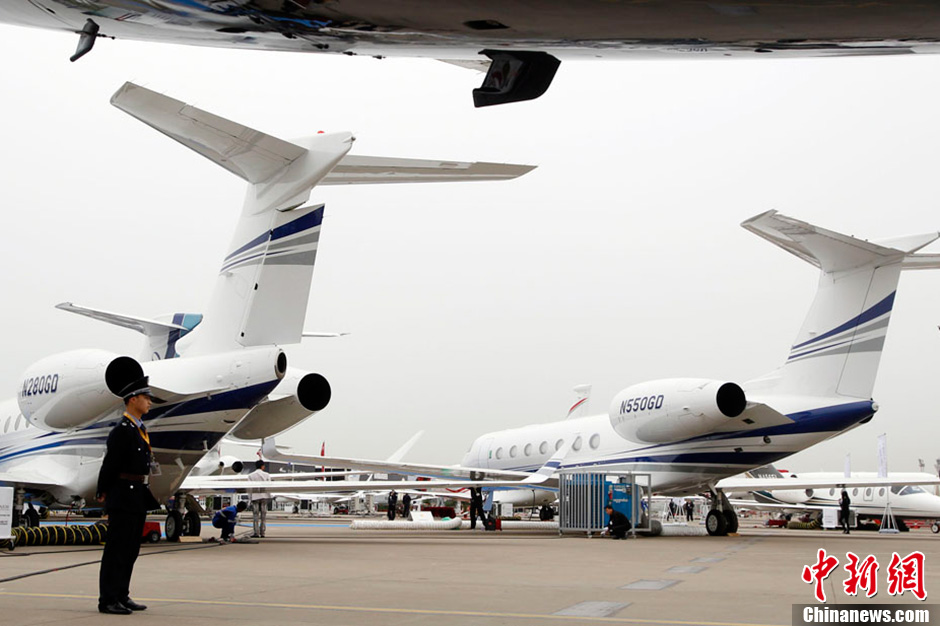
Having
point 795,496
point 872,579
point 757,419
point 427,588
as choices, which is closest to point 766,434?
point 757,419

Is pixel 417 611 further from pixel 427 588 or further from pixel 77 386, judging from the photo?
pixel 77 386

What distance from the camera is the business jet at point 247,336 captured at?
1229 cm

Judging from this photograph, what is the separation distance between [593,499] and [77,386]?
1138 centimetres

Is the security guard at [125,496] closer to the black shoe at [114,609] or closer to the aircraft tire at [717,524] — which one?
the black shoe at [114,609]

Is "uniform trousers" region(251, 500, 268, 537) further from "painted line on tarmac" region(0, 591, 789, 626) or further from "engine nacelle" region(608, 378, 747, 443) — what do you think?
"painted line on tarmac" region(0, 591, 789, 626)

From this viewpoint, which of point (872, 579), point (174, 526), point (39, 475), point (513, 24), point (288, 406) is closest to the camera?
point (513, 24)

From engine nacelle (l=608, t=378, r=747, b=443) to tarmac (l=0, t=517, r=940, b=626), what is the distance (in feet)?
20.1

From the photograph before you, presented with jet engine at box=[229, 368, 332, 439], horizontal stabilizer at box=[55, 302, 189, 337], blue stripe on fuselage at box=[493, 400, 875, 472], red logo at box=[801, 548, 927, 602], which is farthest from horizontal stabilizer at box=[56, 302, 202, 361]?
red logo at box=[801, 548, 927, 602]

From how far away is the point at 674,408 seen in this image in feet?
62.0

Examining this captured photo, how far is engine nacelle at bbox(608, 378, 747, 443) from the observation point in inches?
707

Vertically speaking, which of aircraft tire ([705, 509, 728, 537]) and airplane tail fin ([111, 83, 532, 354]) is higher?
airplane tail fin ([111, 83, 532, 354])

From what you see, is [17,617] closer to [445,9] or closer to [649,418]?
[445,9]

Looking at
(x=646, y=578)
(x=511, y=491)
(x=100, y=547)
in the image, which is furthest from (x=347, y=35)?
(x=511, y=491)

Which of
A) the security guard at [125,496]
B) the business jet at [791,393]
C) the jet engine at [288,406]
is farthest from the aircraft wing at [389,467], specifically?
the security guard at [125,496]
